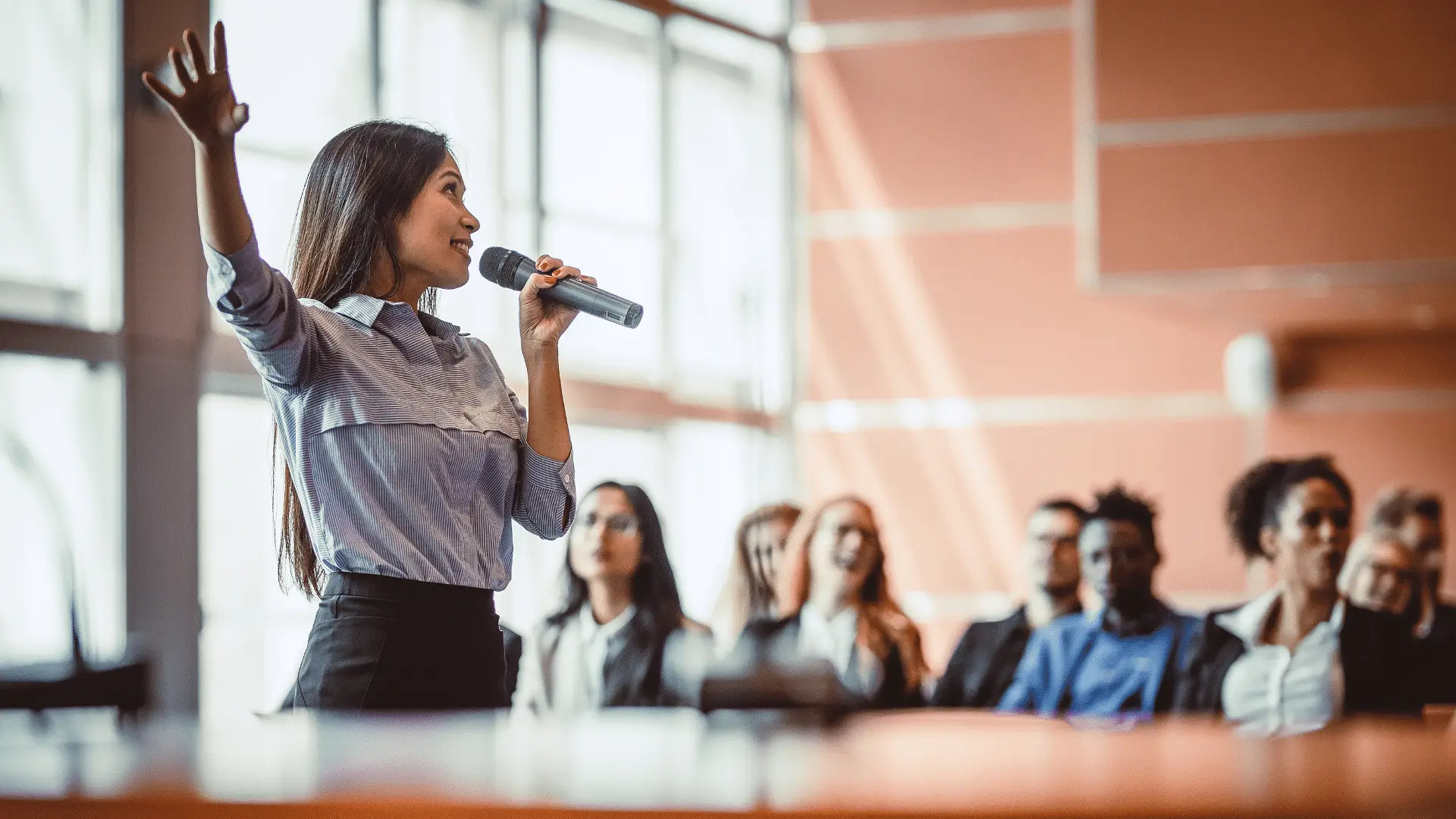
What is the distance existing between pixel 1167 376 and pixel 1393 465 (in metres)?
0.85

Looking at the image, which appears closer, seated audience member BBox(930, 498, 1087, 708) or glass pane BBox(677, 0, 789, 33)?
seated audience member BBox(930, 498, 1087, 708)

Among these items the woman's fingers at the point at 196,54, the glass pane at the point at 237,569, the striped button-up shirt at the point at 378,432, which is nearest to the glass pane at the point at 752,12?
the glass pane at the point at 237,569

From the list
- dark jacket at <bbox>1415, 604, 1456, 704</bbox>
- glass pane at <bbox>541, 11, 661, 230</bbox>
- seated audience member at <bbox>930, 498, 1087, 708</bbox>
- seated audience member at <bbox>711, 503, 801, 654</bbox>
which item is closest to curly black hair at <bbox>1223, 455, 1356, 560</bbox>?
dark jacket at <bbox>1415, 604, 1456, 704</bbox>

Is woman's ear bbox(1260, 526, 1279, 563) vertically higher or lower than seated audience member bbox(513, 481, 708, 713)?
higher

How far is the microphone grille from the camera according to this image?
6.26ft

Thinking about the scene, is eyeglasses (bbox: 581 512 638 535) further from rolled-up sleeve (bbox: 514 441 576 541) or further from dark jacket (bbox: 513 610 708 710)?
rolled-up sleeve (bbox: 514 441 576 541)

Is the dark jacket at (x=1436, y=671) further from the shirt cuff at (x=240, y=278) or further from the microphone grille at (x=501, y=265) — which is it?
the shirt cuff at (x=240, y=278)

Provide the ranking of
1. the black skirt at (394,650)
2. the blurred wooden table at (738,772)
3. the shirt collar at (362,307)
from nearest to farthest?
the blurred wooden table at (738,772) → the black skirt at (394,650) → the shirt collar at (362,307)

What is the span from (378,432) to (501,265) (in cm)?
36

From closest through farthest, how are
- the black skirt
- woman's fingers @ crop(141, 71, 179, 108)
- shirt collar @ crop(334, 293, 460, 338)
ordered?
woman's fingers @ crop(141, 71, 179, 108) → the black skirt → shirt collar @ crop(334, 293, 460, 338)

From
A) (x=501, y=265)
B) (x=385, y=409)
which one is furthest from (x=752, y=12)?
(x=385, y=409)

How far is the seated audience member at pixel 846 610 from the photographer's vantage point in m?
3.74

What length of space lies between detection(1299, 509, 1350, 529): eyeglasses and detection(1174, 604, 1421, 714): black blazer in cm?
20

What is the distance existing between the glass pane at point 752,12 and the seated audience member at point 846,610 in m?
2.86
